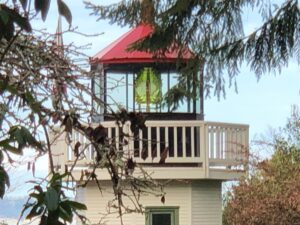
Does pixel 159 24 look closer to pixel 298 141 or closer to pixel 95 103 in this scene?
pixel 95 103

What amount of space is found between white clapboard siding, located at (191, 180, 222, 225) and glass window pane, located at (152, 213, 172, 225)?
393 mm

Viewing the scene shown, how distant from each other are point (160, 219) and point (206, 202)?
2.74ft

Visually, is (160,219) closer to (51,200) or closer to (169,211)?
(169,211)

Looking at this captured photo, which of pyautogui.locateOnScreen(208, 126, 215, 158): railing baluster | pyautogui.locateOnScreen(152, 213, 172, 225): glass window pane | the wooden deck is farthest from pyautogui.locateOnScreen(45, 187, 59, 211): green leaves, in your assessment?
pyautogui.locateOnScreen(152, 213, 172, 225): glass window pane

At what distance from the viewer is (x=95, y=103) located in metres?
3.00

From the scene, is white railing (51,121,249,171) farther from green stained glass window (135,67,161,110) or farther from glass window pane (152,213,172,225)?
glass window pane (152,213,172,225)

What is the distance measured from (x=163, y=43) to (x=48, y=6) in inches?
267

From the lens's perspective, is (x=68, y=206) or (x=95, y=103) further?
(x=95, y=103)

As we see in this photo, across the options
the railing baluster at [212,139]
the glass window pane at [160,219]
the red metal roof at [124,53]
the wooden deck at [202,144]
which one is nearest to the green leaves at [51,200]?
the red metal roof at [124,53]

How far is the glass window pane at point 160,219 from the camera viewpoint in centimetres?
A: 1426

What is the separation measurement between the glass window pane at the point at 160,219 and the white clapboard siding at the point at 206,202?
0.39 m

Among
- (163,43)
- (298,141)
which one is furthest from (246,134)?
(298,141)

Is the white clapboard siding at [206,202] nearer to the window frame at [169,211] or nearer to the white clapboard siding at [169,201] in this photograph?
the white clapboard siding at [169,201]

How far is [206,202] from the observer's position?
1455 centimetres
